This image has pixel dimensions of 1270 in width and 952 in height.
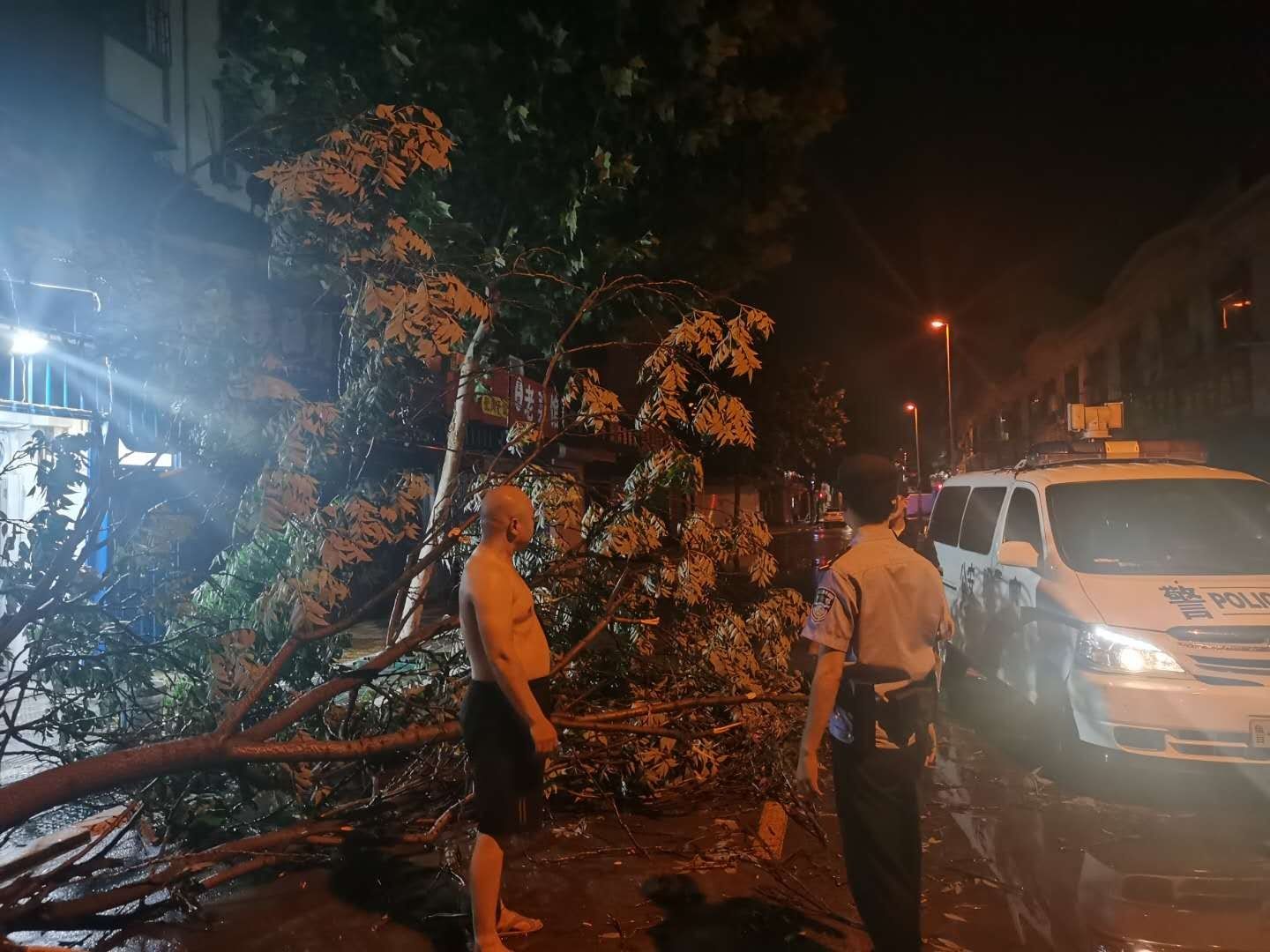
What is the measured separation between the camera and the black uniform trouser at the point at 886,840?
279 centimetres

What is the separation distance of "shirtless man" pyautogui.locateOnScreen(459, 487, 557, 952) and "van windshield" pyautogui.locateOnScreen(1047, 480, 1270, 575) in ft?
13.8

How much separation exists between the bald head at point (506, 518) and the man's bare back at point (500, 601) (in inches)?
3.0

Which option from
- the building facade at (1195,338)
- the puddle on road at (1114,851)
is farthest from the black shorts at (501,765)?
the building facade at (1195,338)

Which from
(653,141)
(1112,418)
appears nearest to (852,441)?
(1112,418)

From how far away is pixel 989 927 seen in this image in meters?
3.64

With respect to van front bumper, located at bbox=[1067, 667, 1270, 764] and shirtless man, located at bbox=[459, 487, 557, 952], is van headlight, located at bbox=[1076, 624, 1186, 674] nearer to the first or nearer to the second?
van front bumper, located at bbox=[1067, 667, 1270, 764]

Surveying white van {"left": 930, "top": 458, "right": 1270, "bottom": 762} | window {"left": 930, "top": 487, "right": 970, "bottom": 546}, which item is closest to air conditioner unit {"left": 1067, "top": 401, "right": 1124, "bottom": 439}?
window {"left": 930, "top": 487, "right": 970, "bottom": 546}

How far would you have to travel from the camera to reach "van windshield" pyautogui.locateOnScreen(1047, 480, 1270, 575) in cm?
601

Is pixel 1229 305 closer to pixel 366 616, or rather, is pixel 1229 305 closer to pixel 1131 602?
pixel 1131 602

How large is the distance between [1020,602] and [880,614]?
4046 mm

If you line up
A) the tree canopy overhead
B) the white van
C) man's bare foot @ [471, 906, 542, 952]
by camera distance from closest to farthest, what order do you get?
man's bare foot @ [471, 906, 542, 952]
the white van
the tree canopy overhead

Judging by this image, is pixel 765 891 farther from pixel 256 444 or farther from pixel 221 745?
pixel 256 444

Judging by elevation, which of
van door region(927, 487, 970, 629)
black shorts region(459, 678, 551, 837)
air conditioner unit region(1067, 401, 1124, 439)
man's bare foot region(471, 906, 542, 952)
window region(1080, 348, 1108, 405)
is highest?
window region(1080, 348, 1108, 405)

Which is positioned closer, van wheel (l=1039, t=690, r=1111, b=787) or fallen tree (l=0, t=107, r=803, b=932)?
fallen tree (l=0, t=107, r=803, b=932)
